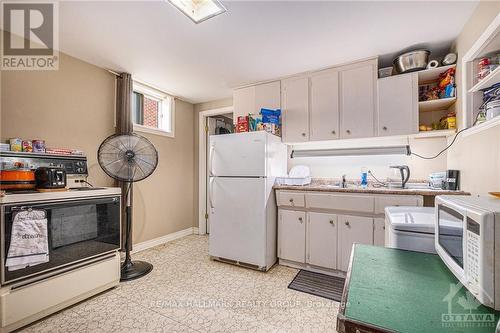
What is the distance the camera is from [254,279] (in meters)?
2.30

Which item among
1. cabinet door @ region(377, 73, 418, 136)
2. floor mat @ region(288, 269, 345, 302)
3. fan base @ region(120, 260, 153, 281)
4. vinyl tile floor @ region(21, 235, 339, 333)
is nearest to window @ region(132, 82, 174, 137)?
fan base @ region(120, 260, 153, 281)

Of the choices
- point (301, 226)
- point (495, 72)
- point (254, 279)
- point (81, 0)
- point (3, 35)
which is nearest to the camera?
point (495, 72)

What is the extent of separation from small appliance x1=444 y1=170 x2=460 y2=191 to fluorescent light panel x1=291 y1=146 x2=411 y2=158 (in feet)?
1.64

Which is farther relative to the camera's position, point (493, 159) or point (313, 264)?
point (313, 264)

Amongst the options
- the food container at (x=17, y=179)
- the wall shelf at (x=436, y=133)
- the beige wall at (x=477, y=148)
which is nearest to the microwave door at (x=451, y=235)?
the beige wall at (x=477, y=148)

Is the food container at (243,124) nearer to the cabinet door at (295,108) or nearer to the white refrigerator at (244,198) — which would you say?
the white refrigerator at (244,198)

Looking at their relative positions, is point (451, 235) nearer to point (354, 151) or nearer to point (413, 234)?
point (413, 234)

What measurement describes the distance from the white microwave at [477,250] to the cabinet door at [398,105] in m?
1.76

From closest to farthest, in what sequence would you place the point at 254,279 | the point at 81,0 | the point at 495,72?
1. the point at 495,72
2. the point at 81,0
3. the point at 254,279

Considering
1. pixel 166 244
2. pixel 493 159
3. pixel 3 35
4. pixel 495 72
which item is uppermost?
pixel 3 35

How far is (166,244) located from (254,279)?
5.66ft

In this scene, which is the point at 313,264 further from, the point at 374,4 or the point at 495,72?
the point at 374,4

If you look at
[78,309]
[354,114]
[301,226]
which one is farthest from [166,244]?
[354,114]

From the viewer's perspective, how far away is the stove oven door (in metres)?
1.49
